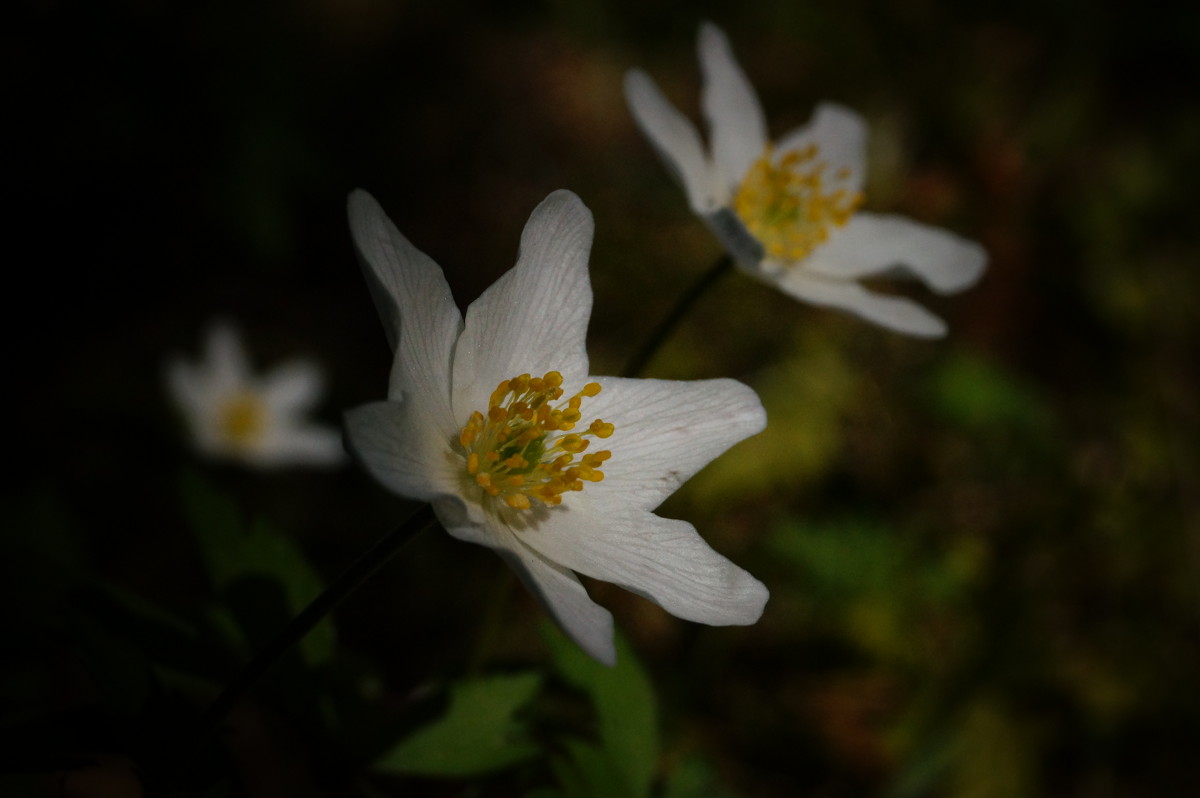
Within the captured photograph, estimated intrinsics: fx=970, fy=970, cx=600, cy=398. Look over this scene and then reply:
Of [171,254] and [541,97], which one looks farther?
[541,97]

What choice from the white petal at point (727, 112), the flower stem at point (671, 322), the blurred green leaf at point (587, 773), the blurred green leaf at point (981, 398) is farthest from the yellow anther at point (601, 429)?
the blurred green leaf at point (981, 398)

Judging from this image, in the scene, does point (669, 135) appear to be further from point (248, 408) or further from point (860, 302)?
point (248, 408)

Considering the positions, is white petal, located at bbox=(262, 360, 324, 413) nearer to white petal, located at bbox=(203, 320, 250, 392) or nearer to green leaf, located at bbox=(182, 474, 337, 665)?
white petal, located at bbox=(203, 320, 250, 392)

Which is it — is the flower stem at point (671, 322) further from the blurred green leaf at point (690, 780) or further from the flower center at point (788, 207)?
the blurred green leaf at point (690, 780)

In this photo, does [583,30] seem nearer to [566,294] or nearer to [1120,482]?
[1120,482]

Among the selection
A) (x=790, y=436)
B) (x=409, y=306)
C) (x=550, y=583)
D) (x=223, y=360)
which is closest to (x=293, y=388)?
(x=223, y=360)

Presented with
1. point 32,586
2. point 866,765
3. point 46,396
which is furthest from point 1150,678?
point 46,396
